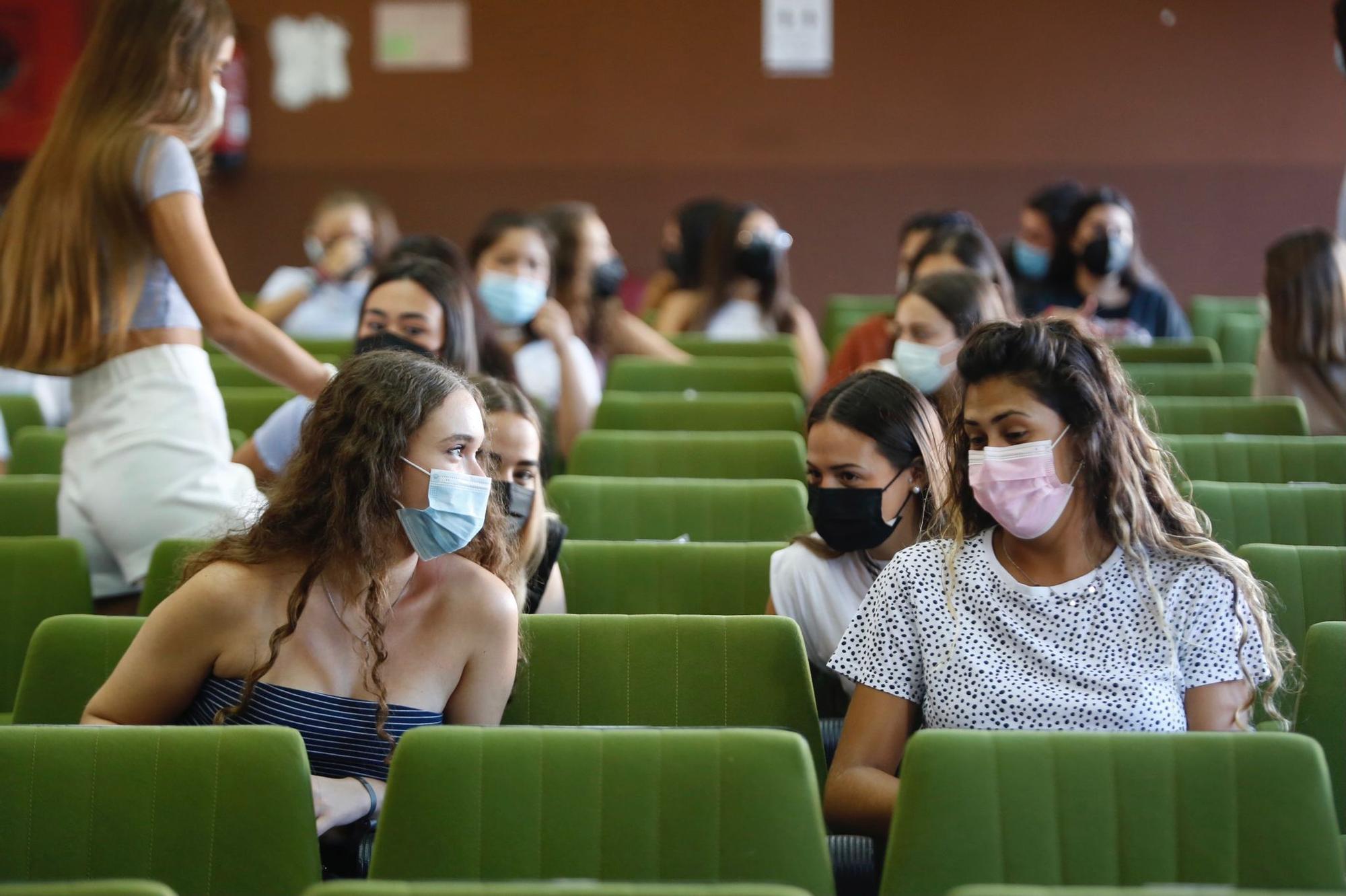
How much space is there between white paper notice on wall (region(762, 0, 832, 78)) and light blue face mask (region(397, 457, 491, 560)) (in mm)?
6155

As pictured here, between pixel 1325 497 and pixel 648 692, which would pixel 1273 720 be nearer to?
pixel 1325 497

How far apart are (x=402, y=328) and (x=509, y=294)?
122 centimetres

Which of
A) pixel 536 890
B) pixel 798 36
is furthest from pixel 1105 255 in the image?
pixel 536 890

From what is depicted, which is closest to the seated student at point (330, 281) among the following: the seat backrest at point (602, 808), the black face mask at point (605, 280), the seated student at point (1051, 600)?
the black face mask at point (605, 280)

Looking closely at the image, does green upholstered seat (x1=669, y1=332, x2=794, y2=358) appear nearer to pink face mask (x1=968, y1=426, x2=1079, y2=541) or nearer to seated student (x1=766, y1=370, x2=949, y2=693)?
seated student (x1=766, y1=370, x2=949, y2=693)

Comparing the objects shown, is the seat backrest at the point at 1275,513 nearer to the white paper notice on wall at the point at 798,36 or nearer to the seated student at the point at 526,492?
the seated student at the point at 526,492

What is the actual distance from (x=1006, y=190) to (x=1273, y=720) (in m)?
5.69

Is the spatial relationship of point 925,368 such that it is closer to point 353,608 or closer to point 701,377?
point 701,377

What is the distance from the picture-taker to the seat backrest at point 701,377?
4.73 m

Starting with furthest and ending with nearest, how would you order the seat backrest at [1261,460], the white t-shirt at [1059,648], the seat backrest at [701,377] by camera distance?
1. the seat backrest at [701,377]
2. the seat backrest at [1261,460]
3. the white t-shirt at [1059,648]

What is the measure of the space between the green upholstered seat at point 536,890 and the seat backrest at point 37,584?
1423 mm

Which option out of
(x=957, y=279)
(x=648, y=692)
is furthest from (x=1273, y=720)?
(x=957, y=279)

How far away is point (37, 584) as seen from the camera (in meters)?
2.69

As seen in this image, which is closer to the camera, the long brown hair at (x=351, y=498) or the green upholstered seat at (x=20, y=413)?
the long brown hair at (x=351, y=498)
